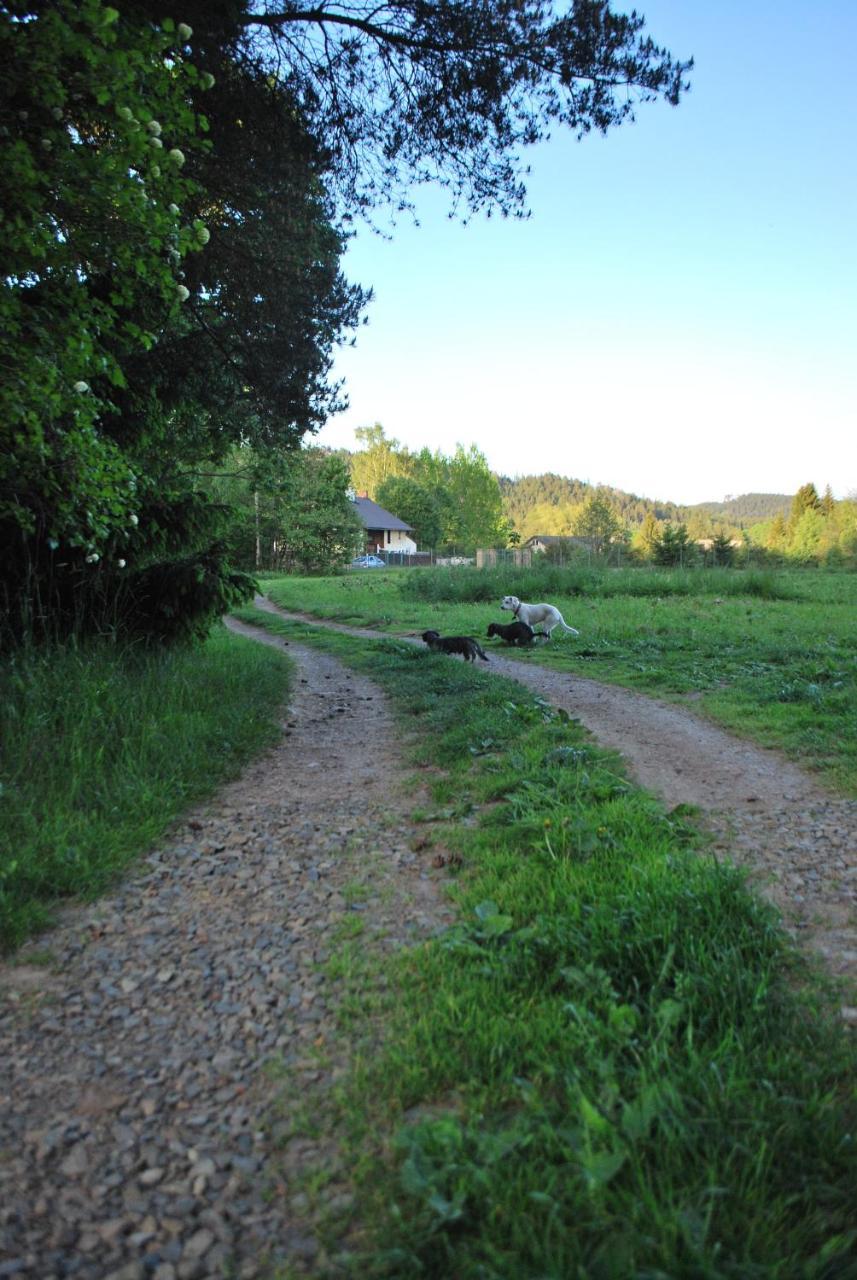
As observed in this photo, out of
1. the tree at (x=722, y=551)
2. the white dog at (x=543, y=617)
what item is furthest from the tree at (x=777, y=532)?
the white dog at (x=543, y=617)

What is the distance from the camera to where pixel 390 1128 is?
179cm

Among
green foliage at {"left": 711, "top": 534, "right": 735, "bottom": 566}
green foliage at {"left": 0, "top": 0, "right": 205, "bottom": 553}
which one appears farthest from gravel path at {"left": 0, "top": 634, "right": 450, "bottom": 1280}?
green foliage at {"left": 711, "top": 534, "right": 735, "bottom": 566}

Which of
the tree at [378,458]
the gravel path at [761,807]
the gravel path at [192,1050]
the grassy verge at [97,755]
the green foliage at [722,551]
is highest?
the tree at [378,458]

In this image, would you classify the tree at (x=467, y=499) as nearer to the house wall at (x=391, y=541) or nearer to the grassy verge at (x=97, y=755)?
the house wall at (x=391, y=541)

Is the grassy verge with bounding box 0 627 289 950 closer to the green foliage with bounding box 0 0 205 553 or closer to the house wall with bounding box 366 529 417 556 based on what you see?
the green foliage with bounding box 0 0 205 553

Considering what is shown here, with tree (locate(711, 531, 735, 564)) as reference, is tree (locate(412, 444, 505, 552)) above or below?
above

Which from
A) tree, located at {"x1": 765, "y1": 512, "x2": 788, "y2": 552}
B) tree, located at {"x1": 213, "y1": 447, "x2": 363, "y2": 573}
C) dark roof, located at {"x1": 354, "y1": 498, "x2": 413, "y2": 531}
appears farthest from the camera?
dark roof, located at {"x1": 354, "y1": 498, "x2": 413, "y2": 531}

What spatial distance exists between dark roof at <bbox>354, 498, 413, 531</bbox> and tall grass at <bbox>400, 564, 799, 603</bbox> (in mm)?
48178

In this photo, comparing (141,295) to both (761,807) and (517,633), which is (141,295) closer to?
(761,807)

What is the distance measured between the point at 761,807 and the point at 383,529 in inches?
2662

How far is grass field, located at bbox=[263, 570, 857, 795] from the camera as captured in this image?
238 inches

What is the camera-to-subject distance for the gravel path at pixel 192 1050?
1.56 meters

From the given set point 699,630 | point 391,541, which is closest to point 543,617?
point 699,630

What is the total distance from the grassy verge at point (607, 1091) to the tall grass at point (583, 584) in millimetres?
16811
